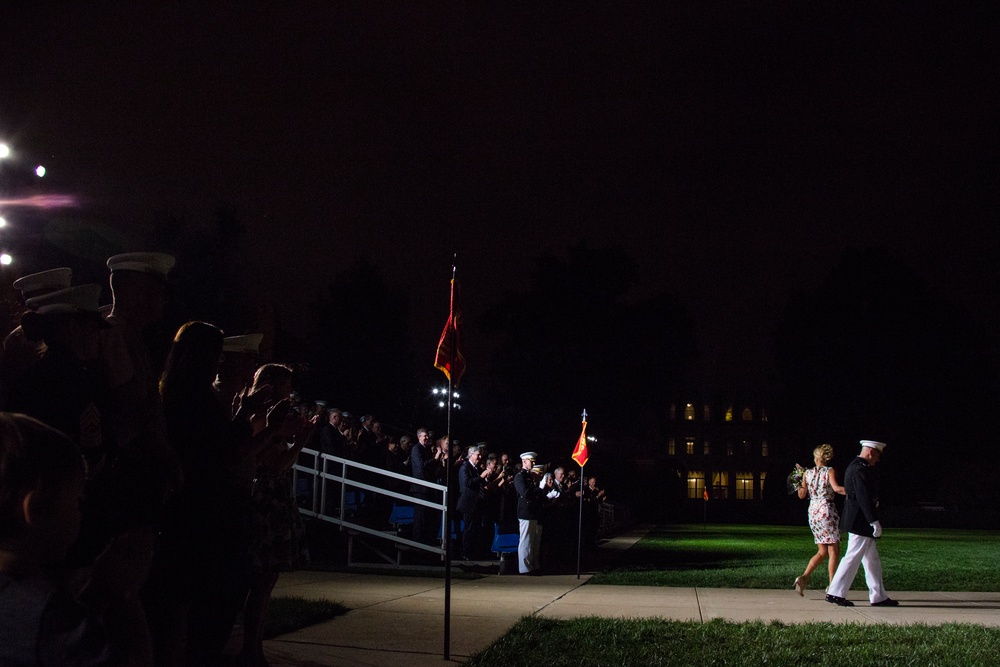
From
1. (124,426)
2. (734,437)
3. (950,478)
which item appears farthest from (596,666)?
(734,437)

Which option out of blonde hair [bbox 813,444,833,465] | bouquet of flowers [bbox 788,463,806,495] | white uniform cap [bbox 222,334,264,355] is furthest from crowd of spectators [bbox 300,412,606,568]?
white uniform cap [bbox 222,334,264,355]

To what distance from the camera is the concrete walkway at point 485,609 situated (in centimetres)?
794

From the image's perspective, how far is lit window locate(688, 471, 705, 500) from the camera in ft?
360

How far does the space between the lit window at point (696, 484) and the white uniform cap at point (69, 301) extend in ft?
357

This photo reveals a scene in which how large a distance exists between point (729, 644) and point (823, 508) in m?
5.09

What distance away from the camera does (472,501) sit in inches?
696

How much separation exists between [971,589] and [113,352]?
1385cm

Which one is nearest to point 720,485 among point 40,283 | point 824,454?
point 824,454

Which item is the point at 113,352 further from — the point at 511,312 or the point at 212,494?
the point at 511,312

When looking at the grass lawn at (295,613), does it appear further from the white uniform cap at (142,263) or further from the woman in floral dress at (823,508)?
the woman in floral dress at (823,508)

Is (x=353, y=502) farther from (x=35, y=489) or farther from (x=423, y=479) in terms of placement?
(x=35, y=489)

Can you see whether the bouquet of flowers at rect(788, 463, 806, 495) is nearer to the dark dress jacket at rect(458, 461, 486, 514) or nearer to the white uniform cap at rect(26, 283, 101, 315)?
the dark dress jacket at rect(458, 461, 486, 514)

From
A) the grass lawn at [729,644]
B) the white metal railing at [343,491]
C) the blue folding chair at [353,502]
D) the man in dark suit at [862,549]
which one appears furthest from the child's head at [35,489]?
the blue folding chair at [353,502]

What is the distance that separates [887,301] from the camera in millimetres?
69438
